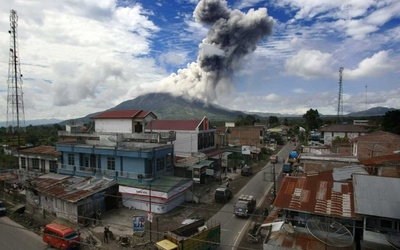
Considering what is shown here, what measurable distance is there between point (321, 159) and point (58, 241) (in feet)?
73.6

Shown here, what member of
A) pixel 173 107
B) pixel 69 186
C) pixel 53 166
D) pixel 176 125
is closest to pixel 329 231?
pixel 69 186

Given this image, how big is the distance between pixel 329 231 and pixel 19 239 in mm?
18661

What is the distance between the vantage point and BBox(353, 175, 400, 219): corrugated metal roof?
12125 mm

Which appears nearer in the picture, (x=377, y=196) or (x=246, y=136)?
(x=377, y=196)

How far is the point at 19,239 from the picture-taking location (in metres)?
17.6

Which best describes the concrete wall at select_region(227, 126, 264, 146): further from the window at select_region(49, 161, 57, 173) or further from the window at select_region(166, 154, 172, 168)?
the window at select_region(49, 161, 57, 173)

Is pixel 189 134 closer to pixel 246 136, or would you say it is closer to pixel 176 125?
pixel 176 125

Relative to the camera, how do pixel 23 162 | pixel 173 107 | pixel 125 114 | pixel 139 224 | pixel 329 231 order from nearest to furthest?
pixel 329 231
pixel 139 224
pixel 125 114
pixel 23 162
pixel 173 107

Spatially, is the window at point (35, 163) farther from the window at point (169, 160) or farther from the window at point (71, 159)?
the window at point (169, 160)

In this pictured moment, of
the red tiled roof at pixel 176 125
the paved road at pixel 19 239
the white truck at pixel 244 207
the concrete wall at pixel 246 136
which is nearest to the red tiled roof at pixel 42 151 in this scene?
the paved road at pixel 19 239

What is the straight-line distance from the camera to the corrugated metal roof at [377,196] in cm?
1212

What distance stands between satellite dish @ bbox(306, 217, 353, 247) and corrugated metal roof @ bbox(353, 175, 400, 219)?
49.2 inches

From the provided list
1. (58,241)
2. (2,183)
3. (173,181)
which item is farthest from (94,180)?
(2,183)

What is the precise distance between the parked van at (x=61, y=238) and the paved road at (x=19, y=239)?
77 cm
